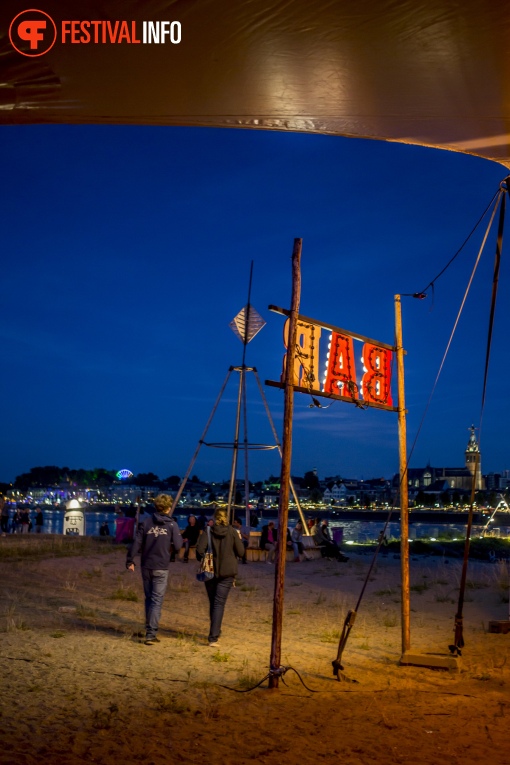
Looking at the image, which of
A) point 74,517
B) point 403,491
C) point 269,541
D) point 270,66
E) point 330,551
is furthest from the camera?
point 74,517

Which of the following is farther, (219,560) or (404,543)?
(219,560)

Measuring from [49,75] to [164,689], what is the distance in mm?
6210

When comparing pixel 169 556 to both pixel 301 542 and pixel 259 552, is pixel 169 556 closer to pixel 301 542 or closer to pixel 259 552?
pixel 259 552

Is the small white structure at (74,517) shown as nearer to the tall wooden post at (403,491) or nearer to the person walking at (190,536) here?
the person walking at (190,536)

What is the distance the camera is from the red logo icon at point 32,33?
3.76 m

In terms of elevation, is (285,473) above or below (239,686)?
above

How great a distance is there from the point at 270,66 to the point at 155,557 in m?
7.30

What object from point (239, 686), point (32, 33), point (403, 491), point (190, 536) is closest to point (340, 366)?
point (403, 491)

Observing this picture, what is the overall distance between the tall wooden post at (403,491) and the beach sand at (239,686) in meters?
0.61

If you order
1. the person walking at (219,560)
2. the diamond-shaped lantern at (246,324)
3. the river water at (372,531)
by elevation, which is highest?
the diamond-shaped lantern at (246,324)

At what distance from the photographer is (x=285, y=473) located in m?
8.37

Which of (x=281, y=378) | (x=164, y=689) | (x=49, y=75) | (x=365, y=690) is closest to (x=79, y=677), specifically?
(x=164, y=689)

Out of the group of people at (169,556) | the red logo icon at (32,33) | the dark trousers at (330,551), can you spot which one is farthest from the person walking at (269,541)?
the red logo icon at (32,33)

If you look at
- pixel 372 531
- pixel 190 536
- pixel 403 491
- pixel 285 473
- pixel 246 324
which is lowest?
pixel 372 531
